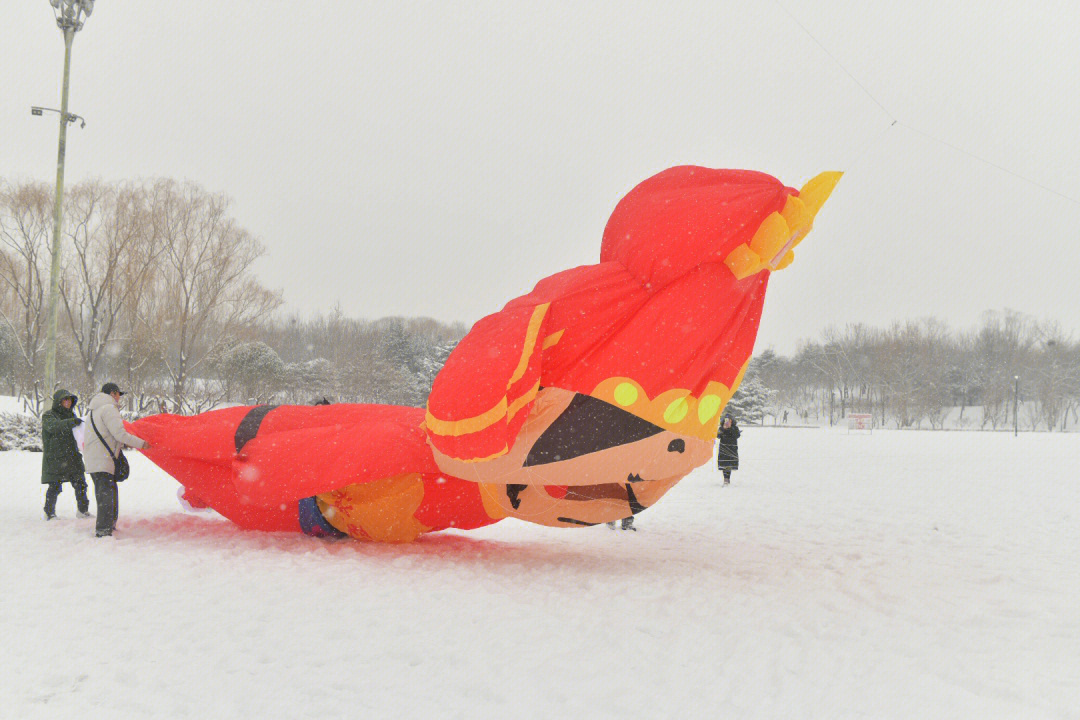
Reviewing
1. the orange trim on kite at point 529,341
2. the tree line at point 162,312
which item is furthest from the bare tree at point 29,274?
the orange trim on kite at point 529,341

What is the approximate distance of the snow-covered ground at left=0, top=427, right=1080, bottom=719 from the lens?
136 inches

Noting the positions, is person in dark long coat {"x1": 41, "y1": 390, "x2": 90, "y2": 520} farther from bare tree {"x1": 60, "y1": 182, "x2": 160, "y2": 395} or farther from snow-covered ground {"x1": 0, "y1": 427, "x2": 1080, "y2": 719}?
bare tree {"x1": 60, "y1": 182, "x2": 160, "y2": 395}

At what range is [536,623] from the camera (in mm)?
4566

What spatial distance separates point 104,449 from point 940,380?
66.3 meters

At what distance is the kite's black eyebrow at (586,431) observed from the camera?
5410 millimetres

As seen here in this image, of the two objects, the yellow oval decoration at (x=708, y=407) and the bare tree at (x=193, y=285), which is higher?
the bare tree at (x=193, y=285)

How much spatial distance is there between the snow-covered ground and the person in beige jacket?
29cm

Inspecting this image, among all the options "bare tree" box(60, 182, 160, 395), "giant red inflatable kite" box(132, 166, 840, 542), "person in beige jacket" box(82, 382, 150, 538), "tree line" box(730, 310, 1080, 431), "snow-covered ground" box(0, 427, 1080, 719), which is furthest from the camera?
"tree line" box(730, 310, 1080, 431)

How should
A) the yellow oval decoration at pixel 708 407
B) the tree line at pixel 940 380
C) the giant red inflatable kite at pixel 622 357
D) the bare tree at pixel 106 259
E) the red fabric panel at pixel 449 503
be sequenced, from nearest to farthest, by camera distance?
the giant red inflatable kite at pixel 622 357 < the yellow oval decoration at pixel 708 407 < the red fabric panel at pixel 449 503 < the bare tree at pixel 106 259 < the tree line at pixel 940 380

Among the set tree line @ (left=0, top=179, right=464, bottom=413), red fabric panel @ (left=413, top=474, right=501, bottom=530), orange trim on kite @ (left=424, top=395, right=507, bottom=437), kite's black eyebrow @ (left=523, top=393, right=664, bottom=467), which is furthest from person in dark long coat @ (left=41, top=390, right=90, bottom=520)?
tree line @ (left=0, top=179, right=464, bottom=413)

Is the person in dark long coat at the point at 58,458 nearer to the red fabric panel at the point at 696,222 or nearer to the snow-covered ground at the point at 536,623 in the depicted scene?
the snow-covered ground at the point at 536,623

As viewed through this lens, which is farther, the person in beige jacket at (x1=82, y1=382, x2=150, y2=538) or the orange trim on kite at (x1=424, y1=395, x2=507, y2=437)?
the person in beige jacket at (x1=82, y1=382, x2=150, y2=538)

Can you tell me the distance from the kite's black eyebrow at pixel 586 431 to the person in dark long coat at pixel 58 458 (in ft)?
17.9

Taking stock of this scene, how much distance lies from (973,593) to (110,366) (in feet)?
104
